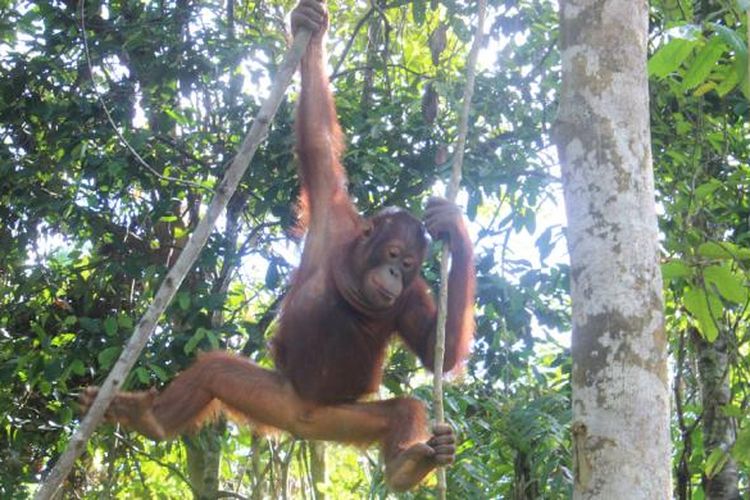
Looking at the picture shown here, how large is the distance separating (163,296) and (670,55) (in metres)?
1.56

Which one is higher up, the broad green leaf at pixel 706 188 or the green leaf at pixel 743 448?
the broad green leaf at pixel 706 188

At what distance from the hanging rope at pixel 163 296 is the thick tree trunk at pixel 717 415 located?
94.8 inches

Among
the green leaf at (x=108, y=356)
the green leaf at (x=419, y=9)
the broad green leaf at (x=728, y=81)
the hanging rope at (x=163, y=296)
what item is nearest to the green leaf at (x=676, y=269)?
the broad green leaf at (x=728, y=81)

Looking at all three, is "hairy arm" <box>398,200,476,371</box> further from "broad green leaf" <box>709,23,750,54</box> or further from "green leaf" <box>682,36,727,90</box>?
"broad green leaf" <box>709,23,750,54</box>

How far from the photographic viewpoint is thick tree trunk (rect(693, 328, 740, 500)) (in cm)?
435

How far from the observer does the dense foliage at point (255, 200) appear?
4.30 m

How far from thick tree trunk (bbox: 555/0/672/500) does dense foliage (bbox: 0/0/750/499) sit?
1551 millimetres

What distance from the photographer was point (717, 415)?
4508 millimetres

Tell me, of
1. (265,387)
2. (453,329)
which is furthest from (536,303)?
(265,387)

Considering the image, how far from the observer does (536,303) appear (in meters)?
4.30

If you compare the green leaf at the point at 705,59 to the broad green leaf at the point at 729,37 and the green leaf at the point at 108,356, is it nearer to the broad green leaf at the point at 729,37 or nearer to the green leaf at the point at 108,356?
the broad green leaf at the point at 729,37

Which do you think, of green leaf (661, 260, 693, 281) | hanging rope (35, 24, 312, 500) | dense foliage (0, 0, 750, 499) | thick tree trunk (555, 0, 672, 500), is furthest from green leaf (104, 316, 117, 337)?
thick tree trunk (555, 0, 672, 500)

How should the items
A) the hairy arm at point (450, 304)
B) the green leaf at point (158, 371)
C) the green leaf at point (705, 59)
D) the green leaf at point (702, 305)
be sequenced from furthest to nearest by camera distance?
1. the green leaf at point (158, 371)
2. the hairy arm at point (450, 304)
3. the green leaf at point (702, 305)
4. the green leaf at point (705, 59)

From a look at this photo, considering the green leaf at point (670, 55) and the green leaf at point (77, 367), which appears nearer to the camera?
the green leaf at point (670, 55)
